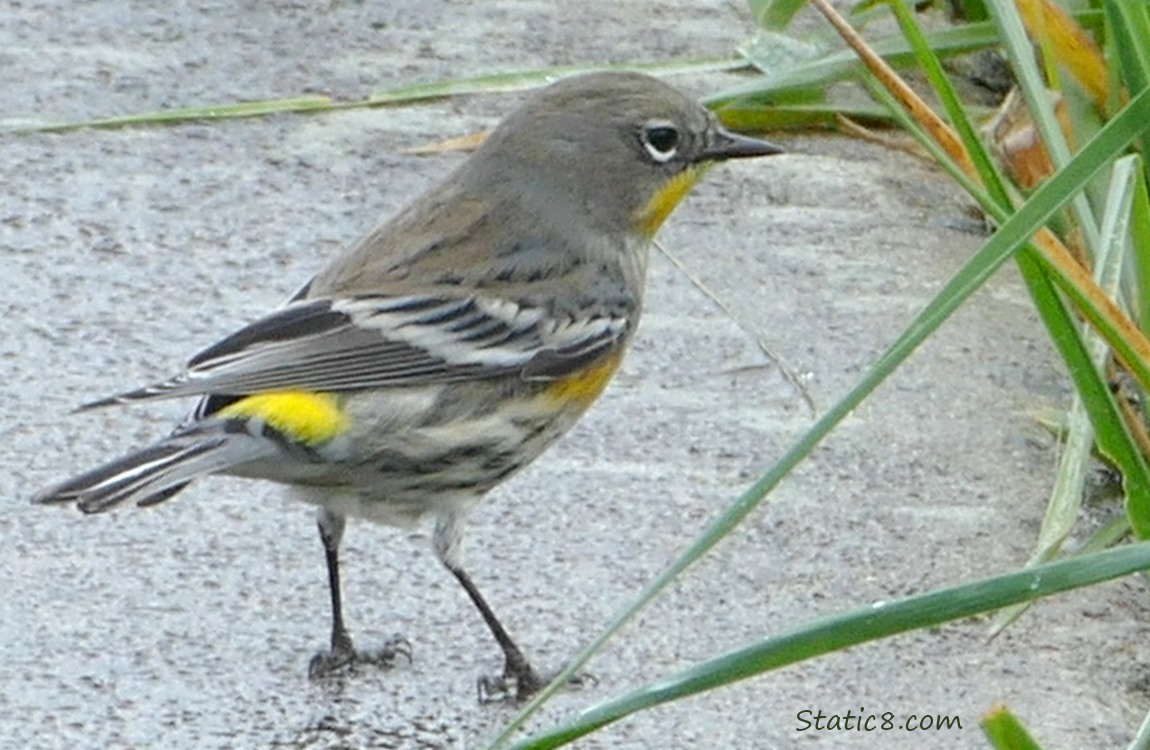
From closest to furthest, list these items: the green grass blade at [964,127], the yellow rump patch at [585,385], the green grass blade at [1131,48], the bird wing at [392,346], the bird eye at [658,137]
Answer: the green grass blade at [964,127]
the green grass blade at [1131,48]
the bird wing at [392,346]
the yellow rump patch at [585,385]
the bird eye at [658,137]

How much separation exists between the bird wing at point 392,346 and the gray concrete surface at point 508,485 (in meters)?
0.28

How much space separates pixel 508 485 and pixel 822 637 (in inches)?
71.9

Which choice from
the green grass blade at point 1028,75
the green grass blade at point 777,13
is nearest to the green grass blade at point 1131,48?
the green grass blade at point 1028,75

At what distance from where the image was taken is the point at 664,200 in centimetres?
446

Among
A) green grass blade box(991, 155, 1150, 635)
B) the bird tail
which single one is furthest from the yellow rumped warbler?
green grass blade box(991, 155, 1150, 635)

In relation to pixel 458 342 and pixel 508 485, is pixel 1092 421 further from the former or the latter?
pixel 508 485

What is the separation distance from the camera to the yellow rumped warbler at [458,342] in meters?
3.59

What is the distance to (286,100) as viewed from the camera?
5.46m

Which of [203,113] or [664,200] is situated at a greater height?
[203,113]

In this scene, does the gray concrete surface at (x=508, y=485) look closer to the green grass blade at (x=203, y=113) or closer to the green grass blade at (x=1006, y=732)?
the green grass blade at (x=203, y=113)

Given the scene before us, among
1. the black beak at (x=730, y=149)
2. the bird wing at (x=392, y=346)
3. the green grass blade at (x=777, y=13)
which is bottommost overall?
the bird wing at (x=392, y=346)

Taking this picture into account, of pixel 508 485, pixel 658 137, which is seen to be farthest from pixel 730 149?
pixel 508 485

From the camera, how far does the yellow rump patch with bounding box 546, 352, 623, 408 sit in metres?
4.00

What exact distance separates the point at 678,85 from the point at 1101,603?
2138mm
